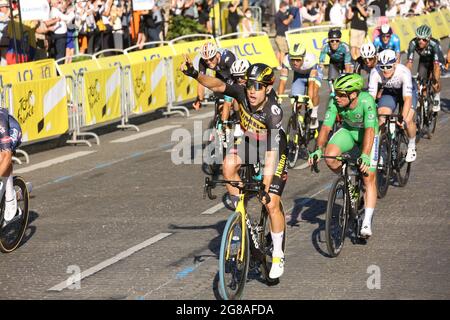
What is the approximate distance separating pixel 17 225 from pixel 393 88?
6.09 metres

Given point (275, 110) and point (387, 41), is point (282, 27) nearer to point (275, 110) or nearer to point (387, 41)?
point (387, 41)

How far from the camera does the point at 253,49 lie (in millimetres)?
30438

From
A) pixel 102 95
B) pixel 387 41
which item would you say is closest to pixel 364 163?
pixel 387 41

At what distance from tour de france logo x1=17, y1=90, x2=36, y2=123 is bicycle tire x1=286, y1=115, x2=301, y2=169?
490 centimetres

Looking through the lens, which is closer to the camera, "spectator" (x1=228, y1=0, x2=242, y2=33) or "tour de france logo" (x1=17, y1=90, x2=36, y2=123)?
"tour de france logo" (x1=17, y1=90, x2=36, y2=123)

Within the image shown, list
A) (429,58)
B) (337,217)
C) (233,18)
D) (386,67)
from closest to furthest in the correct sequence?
(337,217) < (386,67) < (429,58) < (233,18)

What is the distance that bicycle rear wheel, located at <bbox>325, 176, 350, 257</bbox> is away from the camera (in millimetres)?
10820

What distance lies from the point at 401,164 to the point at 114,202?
4.02 meters

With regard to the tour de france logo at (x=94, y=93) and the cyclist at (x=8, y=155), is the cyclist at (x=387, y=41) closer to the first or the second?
the tour de france logo at (x=94, y=93)

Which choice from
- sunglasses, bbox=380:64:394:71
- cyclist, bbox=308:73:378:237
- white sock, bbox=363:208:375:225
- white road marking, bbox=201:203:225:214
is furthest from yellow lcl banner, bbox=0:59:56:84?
white sock, bbox=363:208:375:225

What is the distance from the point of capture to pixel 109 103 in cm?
2205

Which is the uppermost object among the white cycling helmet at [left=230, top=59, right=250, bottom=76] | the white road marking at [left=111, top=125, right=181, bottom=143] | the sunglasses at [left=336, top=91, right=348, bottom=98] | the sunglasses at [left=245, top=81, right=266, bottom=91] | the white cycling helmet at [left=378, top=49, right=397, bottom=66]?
the sunglasses at [left=245, top=81, right=266, bottom=91]

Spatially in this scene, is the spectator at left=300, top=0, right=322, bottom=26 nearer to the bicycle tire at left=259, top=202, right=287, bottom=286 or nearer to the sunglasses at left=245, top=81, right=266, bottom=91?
the sunglasses at left=245, top=81, right=266, bottom=91

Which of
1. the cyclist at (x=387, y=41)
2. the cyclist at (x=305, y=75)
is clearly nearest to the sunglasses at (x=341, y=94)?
the cyclist at (x=305, y=75)
